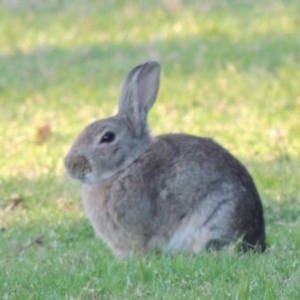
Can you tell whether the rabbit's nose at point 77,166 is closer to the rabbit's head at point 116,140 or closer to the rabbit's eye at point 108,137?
the rabbit's head at point 116,140

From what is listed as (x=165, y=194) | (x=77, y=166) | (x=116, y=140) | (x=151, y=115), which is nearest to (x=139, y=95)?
(x=116, y=140)

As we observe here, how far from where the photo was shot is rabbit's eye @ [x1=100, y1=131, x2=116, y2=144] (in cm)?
682

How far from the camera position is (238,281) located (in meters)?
5.41

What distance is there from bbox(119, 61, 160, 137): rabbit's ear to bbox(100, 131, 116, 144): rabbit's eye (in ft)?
0.60

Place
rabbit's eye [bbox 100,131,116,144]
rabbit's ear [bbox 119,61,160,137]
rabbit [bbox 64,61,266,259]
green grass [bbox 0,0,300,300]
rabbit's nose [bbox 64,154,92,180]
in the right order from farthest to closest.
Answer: rabbit's ear [bbox 119,61,160,137], rabbit's eye [bbox 100,131,116,144], rabbit's nose [bbox 64,154,92,180], rabbit [bbox 64,61,266,259], green grass [bbox 0,0,300,300]

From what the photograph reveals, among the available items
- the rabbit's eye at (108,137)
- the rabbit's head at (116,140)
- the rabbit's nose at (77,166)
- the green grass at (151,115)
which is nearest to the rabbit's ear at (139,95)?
the rabbit's head at (116,140)

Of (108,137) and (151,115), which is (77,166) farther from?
(151,115)

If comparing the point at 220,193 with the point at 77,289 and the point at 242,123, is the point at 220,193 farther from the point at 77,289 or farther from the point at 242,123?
the point at 242,123

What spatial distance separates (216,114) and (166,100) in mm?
1095

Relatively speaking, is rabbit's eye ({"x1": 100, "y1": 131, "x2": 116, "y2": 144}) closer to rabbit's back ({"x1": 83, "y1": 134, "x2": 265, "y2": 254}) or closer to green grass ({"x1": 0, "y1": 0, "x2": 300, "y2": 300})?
rabbit's back ({"x1": 83, "y1": 134, "x2": 265, "y2": 254})

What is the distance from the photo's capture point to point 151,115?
1191cm

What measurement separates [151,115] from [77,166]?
5.30m

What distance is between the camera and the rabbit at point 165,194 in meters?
6.51

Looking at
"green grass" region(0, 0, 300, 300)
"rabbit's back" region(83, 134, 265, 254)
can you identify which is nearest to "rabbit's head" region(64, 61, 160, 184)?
"rabbit's back" region(83, 134, 265, 254)
